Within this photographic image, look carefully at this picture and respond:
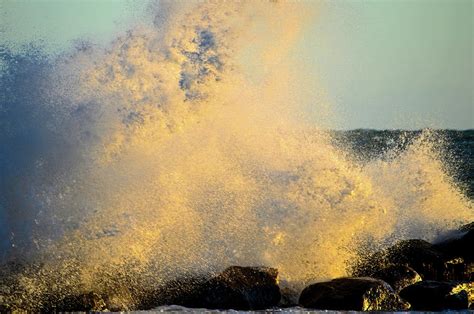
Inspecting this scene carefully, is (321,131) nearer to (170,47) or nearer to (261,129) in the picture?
(261,129)

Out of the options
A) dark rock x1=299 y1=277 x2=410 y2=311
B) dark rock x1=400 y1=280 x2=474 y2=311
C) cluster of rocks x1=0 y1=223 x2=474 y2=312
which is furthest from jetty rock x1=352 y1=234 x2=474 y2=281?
dark rock x1=299 y1=277 x2=410 y2=311

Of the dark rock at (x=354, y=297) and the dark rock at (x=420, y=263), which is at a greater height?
the dark rock at (x=420, y=263)

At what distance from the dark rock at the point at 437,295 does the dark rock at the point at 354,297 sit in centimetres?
32

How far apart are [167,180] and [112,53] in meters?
2.75

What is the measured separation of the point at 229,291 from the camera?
8.37 metres

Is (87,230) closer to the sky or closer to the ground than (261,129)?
closer to the ground

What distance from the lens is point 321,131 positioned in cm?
1291

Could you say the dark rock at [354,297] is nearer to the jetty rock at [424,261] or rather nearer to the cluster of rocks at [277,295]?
the cluster of rocks at [277,295]

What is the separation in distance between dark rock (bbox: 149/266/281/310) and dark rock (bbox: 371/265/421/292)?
1.80 m

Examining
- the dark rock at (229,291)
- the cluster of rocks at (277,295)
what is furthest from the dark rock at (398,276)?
the dark rock at (229,291)

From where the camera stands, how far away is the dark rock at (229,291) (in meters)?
8.29

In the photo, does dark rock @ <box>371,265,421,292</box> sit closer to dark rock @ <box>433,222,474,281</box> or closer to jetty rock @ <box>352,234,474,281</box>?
jetty rock @ <box>352,234,474,281</box>

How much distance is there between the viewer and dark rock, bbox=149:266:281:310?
27.2 ft

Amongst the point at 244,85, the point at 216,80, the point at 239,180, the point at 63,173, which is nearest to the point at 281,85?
the point at 244,85
